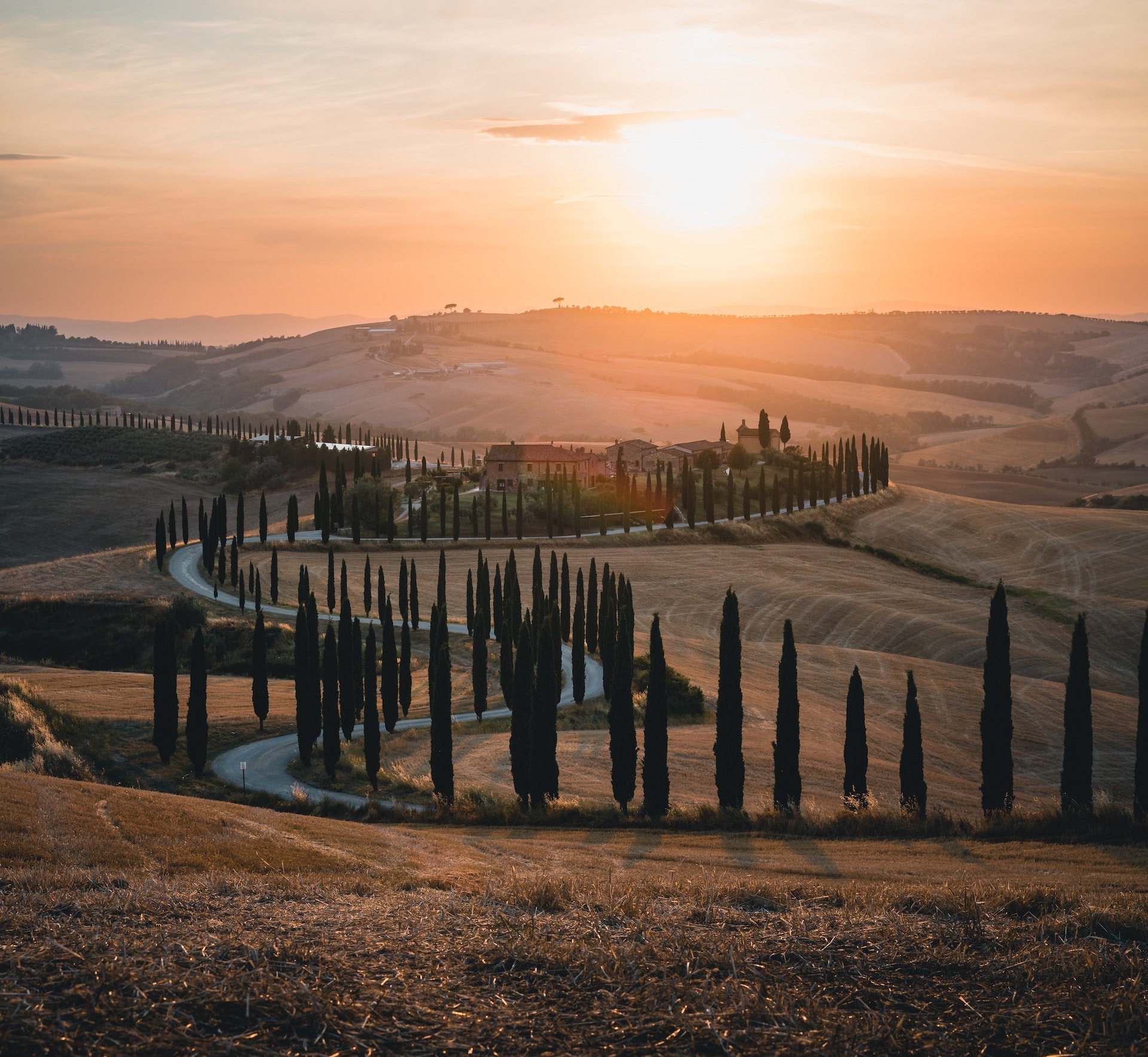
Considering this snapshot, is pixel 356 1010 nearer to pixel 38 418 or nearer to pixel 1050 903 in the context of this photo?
pixel 1050 903

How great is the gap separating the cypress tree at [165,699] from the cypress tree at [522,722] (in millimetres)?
12827

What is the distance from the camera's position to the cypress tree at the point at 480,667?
159 feet

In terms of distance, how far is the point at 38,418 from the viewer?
Result: 618 feet

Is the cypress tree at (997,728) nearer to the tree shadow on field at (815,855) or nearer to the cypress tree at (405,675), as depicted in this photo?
the tree shadow on field at (815,855)

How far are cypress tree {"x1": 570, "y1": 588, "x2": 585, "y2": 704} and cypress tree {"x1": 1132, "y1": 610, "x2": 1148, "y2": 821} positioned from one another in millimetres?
24280

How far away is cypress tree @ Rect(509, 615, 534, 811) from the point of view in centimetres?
3403

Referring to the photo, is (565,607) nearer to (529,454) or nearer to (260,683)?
(260,683)

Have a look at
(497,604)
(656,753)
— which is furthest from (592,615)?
(656,753)

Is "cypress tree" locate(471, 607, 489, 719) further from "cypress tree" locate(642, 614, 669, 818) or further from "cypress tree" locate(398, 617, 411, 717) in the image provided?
"cypress tree" locate(642, 614, 669, 818)

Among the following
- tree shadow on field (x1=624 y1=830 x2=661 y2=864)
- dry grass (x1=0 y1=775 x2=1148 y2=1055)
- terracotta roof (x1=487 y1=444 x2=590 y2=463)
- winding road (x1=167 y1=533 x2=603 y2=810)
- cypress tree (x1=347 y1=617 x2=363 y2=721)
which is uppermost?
terracotta roof (x1=487 y1=444 x2=590 y2=463)

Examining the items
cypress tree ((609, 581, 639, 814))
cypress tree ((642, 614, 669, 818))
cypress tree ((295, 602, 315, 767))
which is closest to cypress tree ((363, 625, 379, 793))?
cypress tree ((295, 602, 315, 767))

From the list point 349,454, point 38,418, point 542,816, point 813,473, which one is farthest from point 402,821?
point 38,418

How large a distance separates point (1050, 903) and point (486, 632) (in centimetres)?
3624

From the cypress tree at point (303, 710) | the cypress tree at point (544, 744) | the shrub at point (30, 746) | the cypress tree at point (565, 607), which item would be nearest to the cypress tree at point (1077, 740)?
the cypress tree at point (544, 744)
